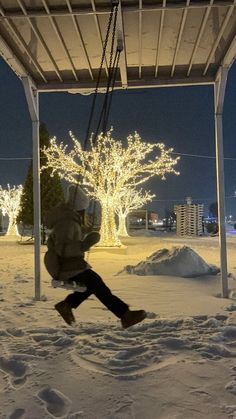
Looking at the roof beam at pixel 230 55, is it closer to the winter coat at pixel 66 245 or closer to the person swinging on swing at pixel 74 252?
the person swinging on swing at pixel 74 252

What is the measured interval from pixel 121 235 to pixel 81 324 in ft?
106

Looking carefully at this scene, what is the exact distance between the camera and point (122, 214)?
3872 centimetres

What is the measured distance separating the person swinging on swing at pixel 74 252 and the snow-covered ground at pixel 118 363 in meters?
0.36

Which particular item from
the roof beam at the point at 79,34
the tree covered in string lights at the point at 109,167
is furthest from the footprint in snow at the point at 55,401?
the tree covered in string lights at the point at 109,167

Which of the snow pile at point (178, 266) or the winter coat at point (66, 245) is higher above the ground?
the winter coat at point (66, 245)

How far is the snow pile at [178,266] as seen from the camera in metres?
9.88

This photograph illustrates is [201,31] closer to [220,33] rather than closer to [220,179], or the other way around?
[220,33]

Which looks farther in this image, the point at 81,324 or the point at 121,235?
the point at 121,235

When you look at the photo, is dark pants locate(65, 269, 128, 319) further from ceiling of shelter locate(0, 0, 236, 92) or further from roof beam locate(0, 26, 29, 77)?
roof beam locate(0, 26, 29, 77)

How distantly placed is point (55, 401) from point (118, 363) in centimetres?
87

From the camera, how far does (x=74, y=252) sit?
4.50 metres

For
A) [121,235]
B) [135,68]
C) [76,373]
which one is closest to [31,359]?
[76,373]

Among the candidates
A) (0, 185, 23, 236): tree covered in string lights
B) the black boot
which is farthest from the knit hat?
(0, 185, 23, 236): tree covered in string lights

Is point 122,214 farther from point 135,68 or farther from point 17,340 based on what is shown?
point 17,340
